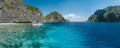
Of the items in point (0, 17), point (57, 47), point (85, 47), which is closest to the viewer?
point (57, 47)

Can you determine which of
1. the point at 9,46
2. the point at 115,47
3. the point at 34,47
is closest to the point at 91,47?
the point at 115,47

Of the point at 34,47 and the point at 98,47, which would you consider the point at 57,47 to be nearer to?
the point at 34,47

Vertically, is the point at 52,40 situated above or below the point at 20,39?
below

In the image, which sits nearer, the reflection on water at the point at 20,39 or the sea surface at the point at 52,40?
the reflection on water at the point at 20,39

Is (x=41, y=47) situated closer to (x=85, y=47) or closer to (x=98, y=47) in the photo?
(x=85, y=47)

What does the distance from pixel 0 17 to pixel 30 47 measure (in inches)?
6792

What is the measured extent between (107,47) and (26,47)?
53.6ft

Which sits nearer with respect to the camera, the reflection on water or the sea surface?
the reflection on water

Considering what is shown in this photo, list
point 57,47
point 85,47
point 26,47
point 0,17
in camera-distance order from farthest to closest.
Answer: point 0,17
point 85,47
point 57,47
point 26,47

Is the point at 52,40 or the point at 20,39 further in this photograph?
the point at 52,40

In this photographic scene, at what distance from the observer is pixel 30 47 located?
3512 cm

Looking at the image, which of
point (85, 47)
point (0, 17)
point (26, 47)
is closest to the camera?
point (26, 47)

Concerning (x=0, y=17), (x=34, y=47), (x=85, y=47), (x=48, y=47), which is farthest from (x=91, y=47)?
(x=0, y=17)

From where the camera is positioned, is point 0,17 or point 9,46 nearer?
point 9,46
